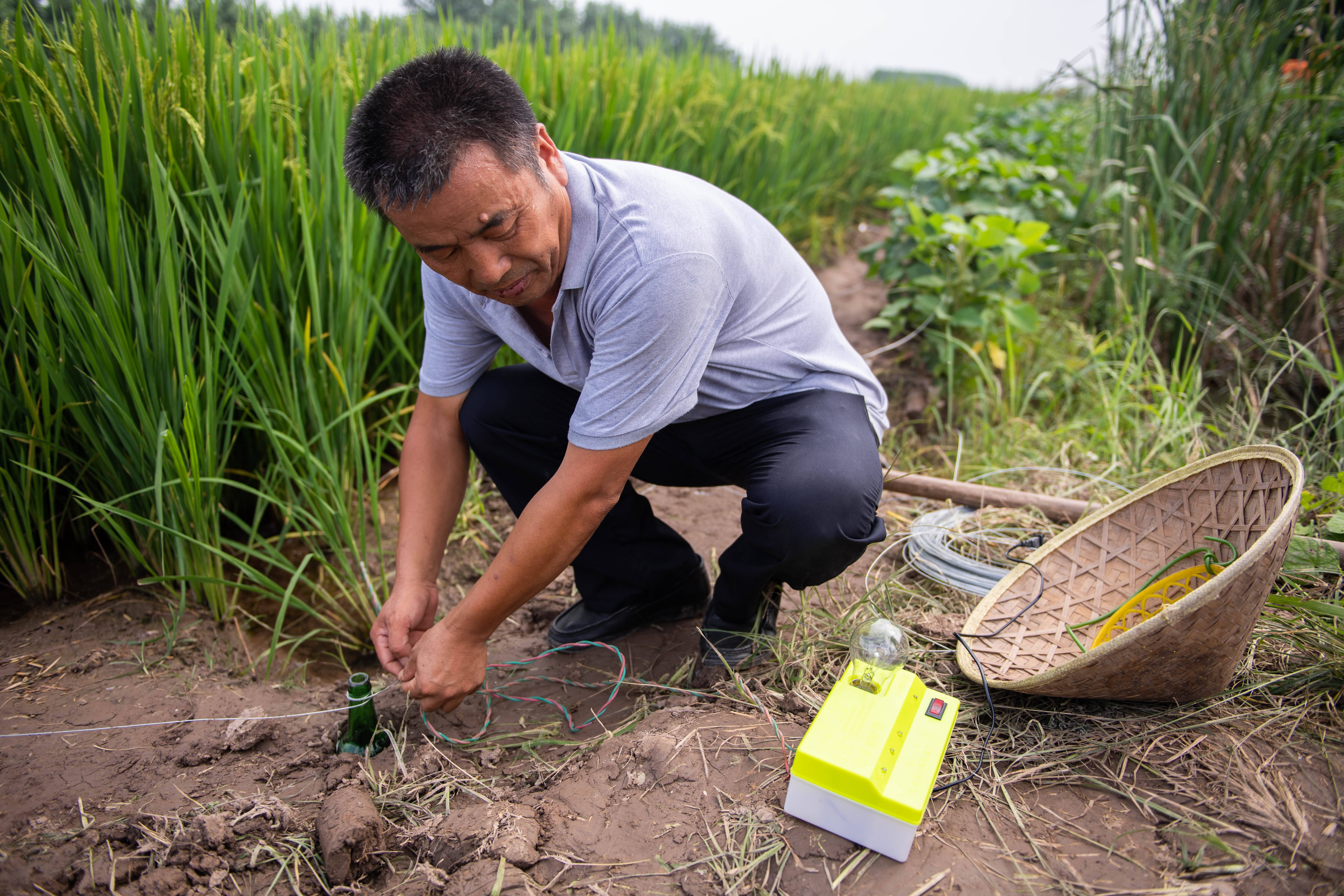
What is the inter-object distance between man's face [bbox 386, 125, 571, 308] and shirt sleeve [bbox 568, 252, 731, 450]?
131 millimetres

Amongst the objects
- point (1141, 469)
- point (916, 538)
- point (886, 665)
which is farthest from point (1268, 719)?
point (1141, 469)

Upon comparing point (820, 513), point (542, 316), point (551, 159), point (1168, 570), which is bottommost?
point (1168, 570)

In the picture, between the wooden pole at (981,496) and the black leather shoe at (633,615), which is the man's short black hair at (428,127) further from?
the wooden pole at (981,496)

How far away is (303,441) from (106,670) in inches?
22.4

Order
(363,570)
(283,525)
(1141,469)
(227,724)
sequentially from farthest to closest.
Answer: (1141,469) → (283,525) → (363,570) → (227,724)

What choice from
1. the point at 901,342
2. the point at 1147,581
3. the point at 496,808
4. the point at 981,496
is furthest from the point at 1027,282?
the point at 496,808

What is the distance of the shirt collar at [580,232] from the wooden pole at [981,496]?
3.67ft

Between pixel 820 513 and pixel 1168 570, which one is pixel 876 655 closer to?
pixel 820 513

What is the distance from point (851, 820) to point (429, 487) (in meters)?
0.97

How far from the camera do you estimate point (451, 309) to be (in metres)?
1.49

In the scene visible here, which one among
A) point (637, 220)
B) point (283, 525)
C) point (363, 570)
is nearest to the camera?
point (637, 220)

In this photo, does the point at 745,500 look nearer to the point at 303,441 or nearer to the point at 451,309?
the point at 451,309

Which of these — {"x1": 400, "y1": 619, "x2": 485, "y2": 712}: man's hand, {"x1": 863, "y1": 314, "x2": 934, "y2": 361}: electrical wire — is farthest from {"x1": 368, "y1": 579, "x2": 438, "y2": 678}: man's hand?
{"x1": 863, "y1": 314, "x2": 934, "y2": 361}: electrical wire

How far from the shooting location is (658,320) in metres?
1.18
